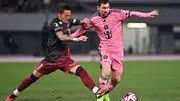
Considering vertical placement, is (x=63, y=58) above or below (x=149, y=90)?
above

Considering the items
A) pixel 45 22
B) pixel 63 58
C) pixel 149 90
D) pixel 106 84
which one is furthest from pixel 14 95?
pixel 45 22

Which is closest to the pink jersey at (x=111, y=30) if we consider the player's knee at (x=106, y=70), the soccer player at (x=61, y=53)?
the player's knee at (x=106, y=70)

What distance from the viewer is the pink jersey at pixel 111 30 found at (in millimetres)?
10414

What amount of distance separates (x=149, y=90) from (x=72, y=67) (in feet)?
15.0

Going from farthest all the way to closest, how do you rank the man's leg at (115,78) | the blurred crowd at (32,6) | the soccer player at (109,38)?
the blurred crowd at (32,6) → the man's leg at (115,78) → the soccer player at (109,38)

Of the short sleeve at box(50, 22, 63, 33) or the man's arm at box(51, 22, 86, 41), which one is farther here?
the short sleeve at box(50, 22, 63, 33)

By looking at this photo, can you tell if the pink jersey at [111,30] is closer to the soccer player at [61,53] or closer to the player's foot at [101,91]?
the soccer player at [61,53]

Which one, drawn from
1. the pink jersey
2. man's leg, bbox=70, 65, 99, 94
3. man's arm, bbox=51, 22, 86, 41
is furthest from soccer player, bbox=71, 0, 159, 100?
man's arm, bbox=51, 22, 86, 41

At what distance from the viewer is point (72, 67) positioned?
10.6 metres

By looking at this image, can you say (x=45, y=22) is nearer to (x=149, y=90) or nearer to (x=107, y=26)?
(x=149, y=90)

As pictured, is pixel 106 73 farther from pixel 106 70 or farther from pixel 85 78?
pixel 85 78

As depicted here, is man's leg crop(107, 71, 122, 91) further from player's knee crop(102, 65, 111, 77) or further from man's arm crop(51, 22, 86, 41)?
man's arm crop(51, 22, 86, 41)

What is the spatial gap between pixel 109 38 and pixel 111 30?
193 millimetres

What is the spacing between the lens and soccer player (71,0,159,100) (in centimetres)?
1035
